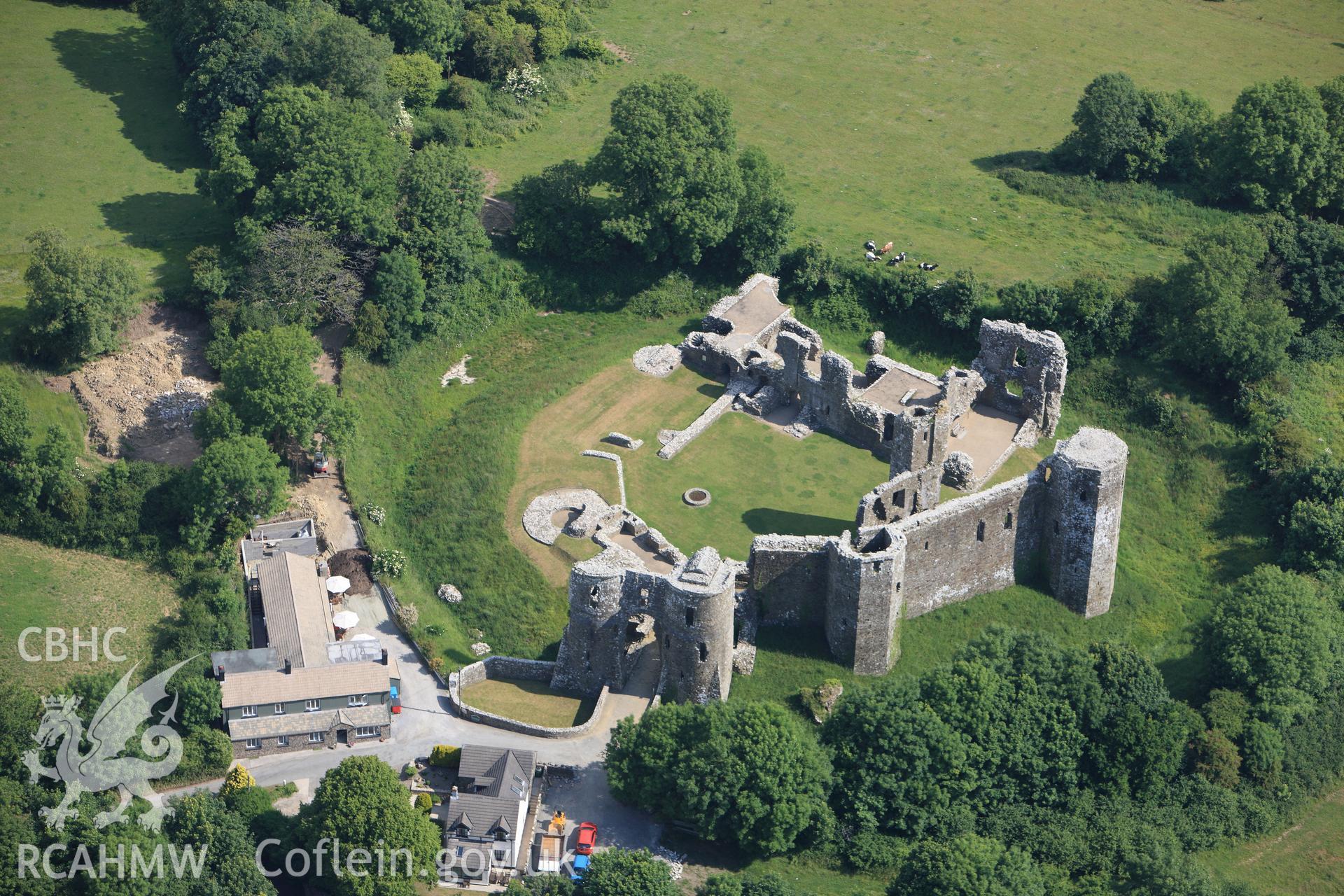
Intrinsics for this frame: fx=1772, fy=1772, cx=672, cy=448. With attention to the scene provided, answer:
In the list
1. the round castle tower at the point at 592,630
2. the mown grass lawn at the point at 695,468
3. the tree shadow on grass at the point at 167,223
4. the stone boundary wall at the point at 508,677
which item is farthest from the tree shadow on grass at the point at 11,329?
the round castle tower at the point at 592,630

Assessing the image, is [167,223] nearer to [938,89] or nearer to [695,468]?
[695,468]

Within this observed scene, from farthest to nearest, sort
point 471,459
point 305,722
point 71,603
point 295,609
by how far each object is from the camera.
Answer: point 471,459
point 71,603
point 295,609
point 305,722

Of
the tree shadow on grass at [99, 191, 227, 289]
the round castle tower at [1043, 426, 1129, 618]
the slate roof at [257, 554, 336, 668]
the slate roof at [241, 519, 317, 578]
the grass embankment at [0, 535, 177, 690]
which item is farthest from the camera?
the tree shadow on grass at [99, 191, 227, 289]

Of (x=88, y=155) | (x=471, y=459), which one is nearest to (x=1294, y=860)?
(x=471, y=459)

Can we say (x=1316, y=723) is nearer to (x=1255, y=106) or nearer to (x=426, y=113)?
(x=1255, y=106)

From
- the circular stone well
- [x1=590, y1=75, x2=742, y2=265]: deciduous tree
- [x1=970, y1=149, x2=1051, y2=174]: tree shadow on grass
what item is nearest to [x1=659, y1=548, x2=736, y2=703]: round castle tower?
→ the circular stone well

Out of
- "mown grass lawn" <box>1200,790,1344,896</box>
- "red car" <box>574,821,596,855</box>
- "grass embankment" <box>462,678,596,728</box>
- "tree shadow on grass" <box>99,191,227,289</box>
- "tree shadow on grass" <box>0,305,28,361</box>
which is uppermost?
"tree shadow on grass" <box>99,191,227,289</box>

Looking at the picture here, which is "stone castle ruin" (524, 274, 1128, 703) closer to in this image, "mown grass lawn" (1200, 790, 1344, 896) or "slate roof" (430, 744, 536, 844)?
"slate roof" (430, 744, 536, 844)
